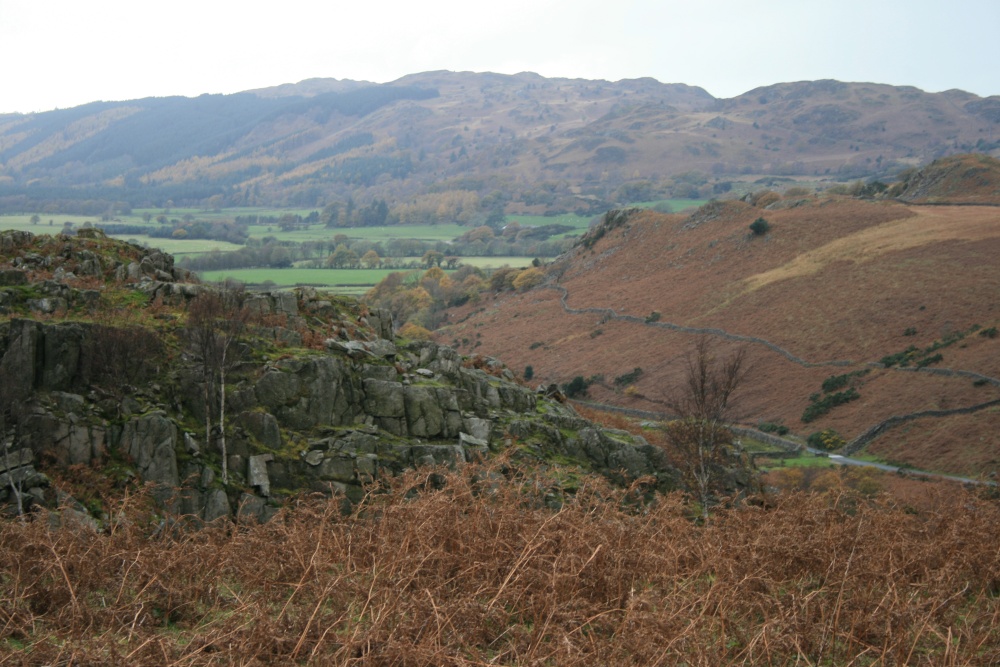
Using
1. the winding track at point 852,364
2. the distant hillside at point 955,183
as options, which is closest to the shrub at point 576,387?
the winding track at point 852,364

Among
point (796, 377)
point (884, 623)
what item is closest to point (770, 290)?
point (796, 377)

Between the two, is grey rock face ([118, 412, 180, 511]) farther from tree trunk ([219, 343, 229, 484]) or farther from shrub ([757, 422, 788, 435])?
shrub ([757, 422, 788, 435])

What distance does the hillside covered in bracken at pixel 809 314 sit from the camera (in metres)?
46.6

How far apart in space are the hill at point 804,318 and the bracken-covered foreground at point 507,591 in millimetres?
33227

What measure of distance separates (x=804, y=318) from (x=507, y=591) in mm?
61190

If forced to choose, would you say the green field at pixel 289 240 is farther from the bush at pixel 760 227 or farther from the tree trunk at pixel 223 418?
the bush at pixel 760 227

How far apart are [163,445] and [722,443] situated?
1477cm

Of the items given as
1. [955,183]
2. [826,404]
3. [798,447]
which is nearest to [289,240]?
[955,183]

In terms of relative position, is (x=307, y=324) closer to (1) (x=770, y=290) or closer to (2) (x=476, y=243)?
(1) (x=770, y=290)

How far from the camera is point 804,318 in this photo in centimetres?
6284

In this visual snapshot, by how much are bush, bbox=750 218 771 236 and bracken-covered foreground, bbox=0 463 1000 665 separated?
78384mm

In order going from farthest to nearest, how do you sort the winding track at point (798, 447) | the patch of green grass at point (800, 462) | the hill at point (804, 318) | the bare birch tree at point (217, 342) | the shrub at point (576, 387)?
the shrub at point (576, 387) < the hill at point (804, 318) < the patch of green grass at point (800, 462) < the winding track at point (798, 447) < the bare birch tree at point (217, 342)

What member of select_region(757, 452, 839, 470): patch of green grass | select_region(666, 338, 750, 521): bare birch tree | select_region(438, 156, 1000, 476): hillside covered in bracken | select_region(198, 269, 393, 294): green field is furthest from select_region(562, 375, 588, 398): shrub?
select_region(198, 269, 393, 294): green field

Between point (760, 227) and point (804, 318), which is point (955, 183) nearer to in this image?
point (760, 227)
